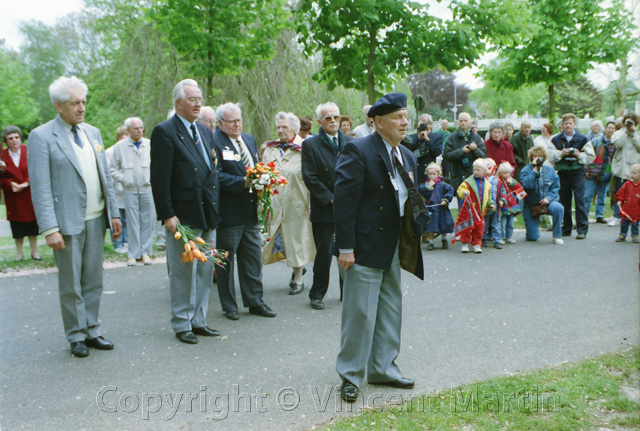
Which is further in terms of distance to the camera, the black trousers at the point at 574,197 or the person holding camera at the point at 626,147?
the person holding camera at the point at 626,147

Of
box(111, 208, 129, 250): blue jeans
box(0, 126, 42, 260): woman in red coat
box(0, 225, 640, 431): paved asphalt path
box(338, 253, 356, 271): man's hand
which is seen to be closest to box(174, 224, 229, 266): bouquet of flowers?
box(0, 225, 640, 431): paved asphalt path

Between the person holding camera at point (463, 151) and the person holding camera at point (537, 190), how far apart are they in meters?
0.98

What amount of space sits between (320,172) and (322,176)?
0.05 metres

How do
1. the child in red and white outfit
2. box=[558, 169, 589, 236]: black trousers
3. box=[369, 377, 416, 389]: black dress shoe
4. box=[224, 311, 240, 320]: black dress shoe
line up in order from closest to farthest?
box=[369, 377, 416, 389]: black dress shoe < box=[224, 311, 240, 320]: black dress shoe < the child in red and white outfit < box=[558, 169, 589, 236]: black trousers

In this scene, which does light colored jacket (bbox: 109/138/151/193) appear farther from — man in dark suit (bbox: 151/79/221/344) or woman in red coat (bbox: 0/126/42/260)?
man in dark suit (bbox: 151/79/221/344)

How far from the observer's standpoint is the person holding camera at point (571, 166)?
11.5 m

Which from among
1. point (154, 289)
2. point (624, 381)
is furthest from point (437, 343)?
point (154, 289)

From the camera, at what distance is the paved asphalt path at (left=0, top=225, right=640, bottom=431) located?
4.20 m

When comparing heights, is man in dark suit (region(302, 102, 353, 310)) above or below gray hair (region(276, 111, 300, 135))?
below

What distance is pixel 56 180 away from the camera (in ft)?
17.2

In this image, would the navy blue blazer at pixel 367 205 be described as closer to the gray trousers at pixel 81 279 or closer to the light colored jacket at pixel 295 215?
the gray trousers at pixel 81 279

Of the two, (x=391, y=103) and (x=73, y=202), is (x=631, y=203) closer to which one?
(x=391, y=103)

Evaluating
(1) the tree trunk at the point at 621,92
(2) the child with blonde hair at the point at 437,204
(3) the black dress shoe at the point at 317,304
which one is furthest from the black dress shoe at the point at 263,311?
(1) the tree trunk at the point at 621,92

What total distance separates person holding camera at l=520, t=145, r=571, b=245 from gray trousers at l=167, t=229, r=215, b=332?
7.49 metres
